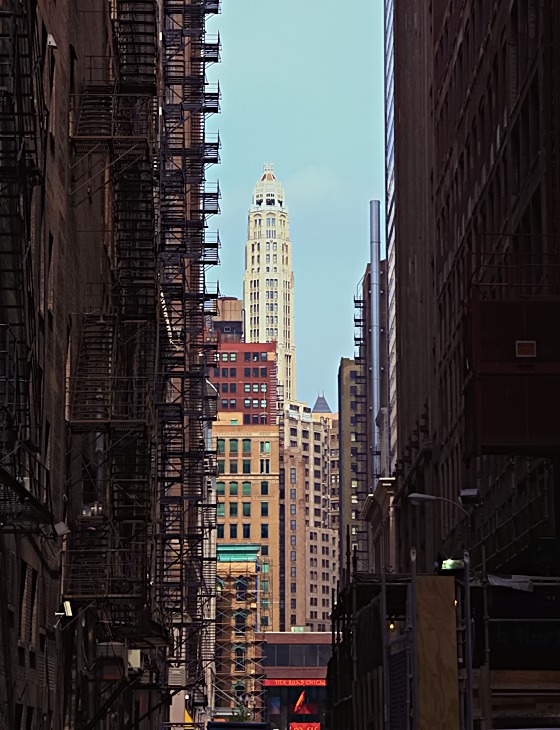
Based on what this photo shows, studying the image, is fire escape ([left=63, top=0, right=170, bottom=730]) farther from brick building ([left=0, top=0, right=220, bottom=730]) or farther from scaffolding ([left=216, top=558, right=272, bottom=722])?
scaffolding ([left=216, top=558, right=272, bottom=722])

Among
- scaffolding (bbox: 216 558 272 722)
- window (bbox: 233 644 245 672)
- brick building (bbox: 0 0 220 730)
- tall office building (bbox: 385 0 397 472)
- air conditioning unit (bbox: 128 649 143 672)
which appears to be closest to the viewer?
brick building (bbox: 0 0 220 730)

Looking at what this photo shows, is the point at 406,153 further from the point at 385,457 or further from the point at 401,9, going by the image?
the point at 385,457

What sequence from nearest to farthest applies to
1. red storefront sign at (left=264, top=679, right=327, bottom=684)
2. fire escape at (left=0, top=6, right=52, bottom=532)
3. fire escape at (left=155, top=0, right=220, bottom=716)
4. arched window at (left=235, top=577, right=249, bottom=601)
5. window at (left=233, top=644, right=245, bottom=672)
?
fire escape at (left=0, top=6, right=52, bottom=532), fire escape at (left=155, top=0, right=220, bottom=716), red storefront sign at (left=264, top=679, right=327, bottom=684), arched window at (left=235, top=577, right=249, bottom=601), window at (left=233, top=644, right=245, bottom=672)

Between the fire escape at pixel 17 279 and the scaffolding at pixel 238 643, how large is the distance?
14846 centimetres

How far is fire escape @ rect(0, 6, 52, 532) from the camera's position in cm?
2395

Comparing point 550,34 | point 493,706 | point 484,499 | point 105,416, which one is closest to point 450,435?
point 484,499

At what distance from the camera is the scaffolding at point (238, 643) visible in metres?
175

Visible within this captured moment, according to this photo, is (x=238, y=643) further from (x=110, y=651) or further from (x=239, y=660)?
(x=110, y=651)

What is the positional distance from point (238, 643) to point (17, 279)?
151 m

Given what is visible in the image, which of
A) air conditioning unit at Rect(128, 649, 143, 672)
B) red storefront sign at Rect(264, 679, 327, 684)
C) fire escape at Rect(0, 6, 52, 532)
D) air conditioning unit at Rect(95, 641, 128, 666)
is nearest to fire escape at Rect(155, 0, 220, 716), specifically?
air conditioning unit at Rect(128, 649, 143, 672)

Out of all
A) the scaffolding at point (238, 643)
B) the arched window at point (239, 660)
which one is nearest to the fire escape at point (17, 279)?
the scaffolding at point (238, 643)

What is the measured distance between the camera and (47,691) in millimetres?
35031

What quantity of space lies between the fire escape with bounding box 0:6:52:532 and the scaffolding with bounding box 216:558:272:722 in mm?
148459

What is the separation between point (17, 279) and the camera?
27172 millimetres
